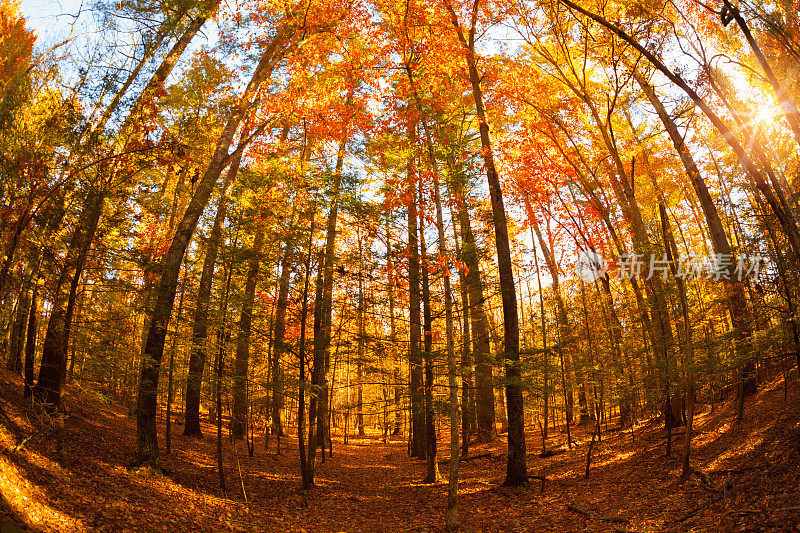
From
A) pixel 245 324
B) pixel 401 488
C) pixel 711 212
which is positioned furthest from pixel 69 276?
pixel 711 212

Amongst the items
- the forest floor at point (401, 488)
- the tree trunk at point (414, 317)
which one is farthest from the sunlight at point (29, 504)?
the tree trunk at point (414, 317)

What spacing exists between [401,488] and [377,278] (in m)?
5.72

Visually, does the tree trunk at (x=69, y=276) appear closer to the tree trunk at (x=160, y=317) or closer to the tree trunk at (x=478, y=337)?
the tree trunk at (x=160, y=317)

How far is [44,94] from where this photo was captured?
774 cm

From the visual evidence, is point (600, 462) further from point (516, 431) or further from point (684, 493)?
point (684, 493)

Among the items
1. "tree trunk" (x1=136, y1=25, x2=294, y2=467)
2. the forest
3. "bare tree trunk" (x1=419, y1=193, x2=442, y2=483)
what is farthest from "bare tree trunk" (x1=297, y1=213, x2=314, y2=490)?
"bare tree trunk" (x1=419, y1=193, x2=442, y2=483)

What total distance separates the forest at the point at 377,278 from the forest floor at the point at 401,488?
3.1 inches

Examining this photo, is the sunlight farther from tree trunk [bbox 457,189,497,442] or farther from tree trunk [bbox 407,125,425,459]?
tree trunk [bbox 457,189,497,442]

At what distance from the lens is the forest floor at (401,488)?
5449 mm

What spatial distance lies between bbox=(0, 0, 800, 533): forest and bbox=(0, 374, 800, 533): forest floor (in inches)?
3.1

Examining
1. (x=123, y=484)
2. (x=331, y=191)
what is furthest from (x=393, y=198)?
(x=123, y=484)

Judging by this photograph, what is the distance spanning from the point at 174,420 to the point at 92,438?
7700mm

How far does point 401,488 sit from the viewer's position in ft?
35.6

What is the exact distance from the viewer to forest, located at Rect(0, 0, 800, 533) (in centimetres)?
684
